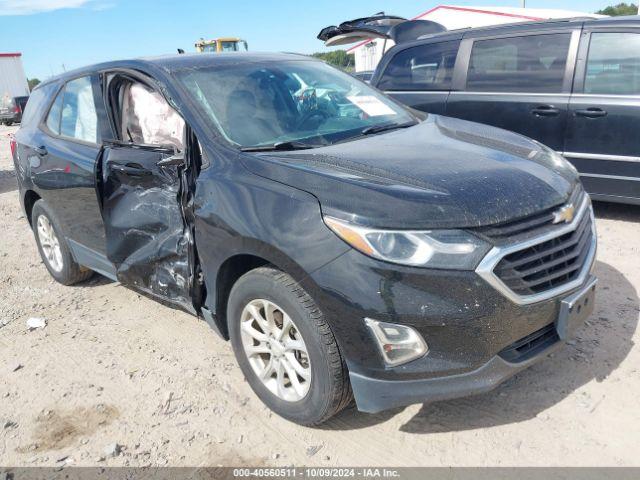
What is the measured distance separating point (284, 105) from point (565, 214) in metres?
1.67

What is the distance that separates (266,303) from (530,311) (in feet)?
3.81

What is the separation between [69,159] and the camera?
3924 millimetres

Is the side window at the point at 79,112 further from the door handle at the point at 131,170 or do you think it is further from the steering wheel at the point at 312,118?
the steering wheel at the point at 312,118

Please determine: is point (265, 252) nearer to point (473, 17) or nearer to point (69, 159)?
point (69, 159)

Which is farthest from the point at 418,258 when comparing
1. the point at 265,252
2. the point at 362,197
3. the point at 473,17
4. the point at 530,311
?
the point at 473,17

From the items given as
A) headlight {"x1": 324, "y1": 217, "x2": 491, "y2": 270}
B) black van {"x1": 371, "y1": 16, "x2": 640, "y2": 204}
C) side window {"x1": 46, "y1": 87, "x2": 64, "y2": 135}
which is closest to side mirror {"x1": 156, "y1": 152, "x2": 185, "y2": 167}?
headlight {"x1": 324, "y1": 217, "x2": 491, "y2": 270}

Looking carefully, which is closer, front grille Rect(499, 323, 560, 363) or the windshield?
front grille Rect(499, 323, 560, 363)

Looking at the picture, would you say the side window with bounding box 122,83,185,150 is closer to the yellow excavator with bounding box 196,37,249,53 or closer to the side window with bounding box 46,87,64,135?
the side window with bounding box 46,87,64,135

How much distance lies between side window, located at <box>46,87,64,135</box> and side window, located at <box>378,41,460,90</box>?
11.7 feet

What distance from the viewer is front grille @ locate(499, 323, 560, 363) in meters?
2.28

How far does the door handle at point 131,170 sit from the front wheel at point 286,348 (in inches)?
39.7

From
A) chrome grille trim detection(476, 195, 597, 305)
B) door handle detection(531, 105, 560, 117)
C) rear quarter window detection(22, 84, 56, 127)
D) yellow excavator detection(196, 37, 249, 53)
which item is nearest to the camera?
chrome grille trim detection(476, 195, 597, 305)

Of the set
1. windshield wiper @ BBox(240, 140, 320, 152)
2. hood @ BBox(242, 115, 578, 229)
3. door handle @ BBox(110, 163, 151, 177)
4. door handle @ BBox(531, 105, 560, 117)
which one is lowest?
door handle @ BBox(531, 105, 560, 117)

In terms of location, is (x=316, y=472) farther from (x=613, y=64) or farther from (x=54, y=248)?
(x=613, y=64)
